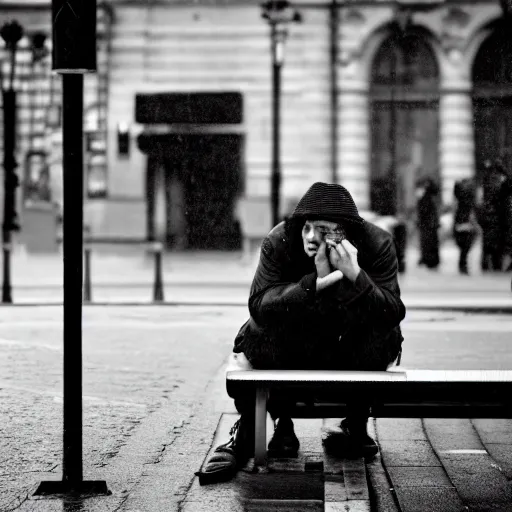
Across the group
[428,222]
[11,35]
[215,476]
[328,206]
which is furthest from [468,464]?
[428,222]

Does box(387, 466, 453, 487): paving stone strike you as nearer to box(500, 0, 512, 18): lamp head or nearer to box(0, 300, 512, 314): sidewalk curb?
box(0, 300, 512, 314): sidewalk curb

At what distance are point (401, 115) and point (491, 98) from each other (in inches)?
76.7

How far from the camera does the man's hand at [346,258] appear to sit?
507 cm

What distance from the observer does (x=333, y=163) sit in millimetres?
26547

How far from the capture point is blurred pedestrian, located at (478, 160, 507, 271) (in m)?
21.0

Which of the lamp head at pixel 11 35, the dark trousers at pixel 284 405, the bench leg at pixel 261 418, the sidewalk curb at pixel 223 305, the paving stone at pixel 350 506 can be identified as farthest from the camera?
the lamp head at pixel 11 35

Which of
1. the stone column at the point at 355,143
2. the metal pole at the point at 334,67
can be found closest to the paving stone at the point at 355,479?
the stone column at the point at 355,143

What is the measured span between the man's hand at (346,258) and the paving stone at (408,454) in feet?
3.86

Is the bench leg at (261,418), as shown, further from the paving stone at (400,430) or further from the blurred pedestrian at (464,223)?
the blurred pedestrian at (464,223)

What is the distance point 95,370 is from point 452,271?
1326 cm

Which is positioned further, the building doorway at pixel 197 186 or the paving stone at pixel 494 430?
the building doorway at pixel 197 186

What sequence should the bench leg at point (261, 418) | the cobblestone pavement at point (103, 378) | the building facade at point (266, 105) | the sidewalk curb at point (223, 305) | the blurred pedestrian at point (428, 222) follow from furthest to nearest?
the building facade at point (266, 105)
the blurred pedestrian at point (428, 222)
the sidewalk curb at point (223, 305)
the cobblestone pavement at point (103, 378)
the bench leg at point (261, 418)

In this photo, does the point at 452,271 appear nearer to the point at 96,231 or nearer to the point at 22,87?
the point at 96,231

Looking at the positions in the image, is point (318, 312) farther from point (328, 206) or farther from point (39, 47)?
point (39, 47)
